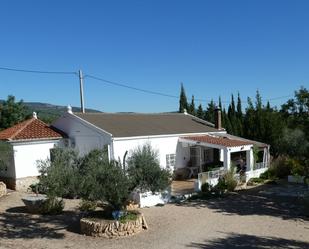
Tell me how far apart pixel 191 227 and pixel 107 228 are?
3.63 meters

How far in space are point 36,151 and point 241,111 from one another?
1233 inches

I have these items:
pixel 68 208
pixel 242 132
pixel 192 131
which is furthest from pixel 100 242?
pixel 242 132

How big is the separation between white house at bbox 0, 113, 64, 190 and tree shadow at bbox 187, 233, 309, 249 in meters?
15.1

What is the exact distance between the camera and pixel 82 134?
29.1 m

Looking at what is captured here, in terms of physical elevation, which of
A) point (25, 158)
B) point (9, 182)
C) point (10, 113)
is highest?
point (10, 113)

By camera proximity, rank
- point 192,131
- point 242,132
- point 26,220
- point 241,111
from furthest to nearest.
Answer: point 241,111, point 242,132, point 192,131, point 26,220

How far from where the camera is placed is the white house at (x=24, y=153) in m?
26.4

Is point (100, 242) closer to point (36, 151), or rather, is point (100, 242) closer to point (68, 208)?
point (68, 208)

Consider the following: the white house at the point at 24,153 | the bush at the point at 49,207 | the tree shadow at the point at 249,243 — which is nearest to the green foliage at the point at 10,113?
the white house at the point at 24,153

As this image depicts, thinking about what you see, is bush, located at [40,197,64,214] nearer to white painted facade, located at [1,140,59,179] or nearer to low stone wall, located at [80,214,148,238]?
low stone wall, located at [80,214,148,238]

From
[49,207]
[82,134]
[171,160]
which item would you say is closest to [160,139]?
[171,160]

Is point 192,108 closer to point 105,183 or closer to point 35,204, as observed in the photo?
point 35,204

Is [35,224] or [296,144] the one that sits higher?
[296,144]

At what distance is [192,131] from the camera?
33750 millimetres
